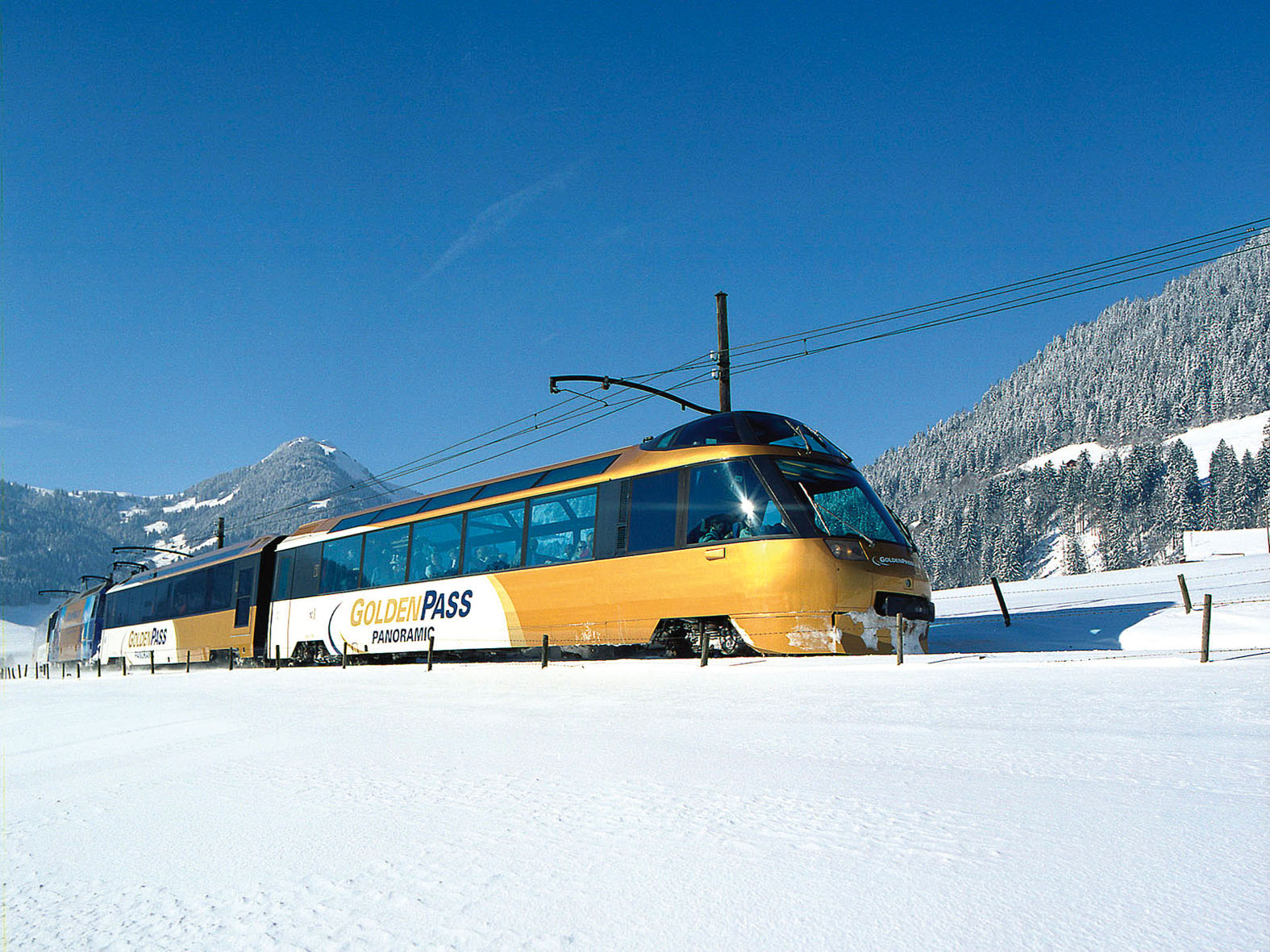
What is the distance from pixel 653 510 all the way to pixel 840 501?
2746mm

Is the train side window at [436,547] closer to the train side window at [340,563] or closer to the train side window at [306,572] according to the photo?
the train side window at [340,563]

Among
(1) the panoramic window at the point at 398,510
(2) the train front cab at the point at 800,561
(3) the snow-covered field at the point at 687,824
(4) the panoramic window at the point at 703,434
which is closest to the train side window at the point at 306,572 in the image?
(1) the panoramic window at the point at 398,510

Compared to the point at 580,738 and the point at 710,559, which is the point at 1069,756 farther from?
the point at 710,559

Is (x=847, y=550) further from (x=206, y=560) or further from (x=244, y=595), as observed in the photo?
(x=206, y=560)

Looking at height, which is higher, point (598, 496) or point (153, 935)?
point (598, 496)

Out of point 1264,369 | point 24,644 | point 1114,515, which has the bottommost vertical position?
point 24,644

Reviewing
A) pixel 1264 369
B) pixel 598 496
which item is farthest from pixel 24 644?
pixel 1264 369

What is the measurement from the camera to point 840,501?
38.8 feet

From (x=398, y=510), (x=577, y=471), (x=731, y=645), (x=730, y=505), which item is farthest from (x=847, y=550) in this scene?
(x=398, y=510)

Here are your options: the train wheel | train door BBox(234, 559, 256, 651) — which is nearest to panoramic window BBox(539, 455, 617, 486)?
the train wheel

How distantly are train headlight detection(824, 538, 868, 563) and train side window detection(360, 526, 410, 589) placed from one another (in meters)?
9.16

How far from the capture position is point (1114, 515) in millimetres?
98812

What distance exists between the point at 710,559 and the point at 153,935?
929cm

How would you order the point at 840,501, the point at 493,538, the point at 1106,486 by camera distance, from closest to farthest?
the point at 840,501 → the point at 493,538 → the point at 1106,486
